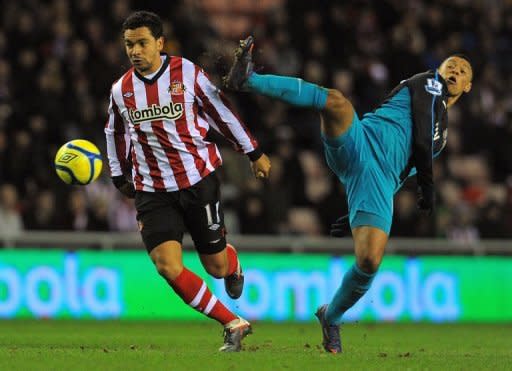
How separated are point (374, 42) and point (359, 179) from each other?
10965 millimetres

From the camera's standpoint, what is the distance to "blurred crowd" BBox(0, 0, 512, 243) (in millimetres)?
14898

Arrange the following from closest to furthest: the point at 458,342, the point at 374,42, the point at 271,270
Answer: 1. the point at 458,342
2. the point at 271,270
3. the point at 374,42

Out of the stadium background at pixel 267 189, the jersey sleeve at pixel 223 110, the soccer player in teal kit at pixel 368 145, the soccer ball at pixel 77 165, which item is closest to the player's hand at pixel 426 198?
the soccer player in teal kit at pixel 368 145

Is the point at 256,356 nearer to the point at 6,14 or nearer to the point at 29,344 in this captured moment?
the point at 29,344

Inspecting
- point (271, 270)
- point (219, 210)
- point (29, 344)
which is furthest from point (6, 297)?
point (219, 210)

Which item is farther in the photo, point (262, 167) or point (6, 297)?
point (6, 297)

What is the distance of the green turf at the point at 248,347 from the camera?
7.36 metres

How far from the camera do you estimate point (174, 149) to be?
27.7ft

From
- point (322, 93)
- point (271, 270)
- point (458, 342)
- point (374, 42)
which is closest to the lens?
point (322, 93)

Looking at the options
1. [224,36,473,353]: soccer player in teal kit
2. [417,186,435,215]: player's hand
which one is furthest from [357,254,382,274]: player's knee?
[417,186,435,215]: player's hand

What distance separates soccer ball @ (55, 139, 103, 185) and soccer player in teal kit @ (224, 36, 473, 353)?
178 centimetres

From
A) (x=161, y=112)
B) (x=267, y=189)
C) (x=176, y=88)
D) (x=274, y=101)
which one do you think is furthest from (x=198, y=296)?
(x=274, y=101)

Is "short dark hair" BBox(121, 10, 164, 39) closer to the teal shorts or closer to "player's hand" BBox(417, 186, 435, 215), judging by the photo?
the teal shorts

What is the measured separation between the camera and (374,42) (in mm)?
19031
